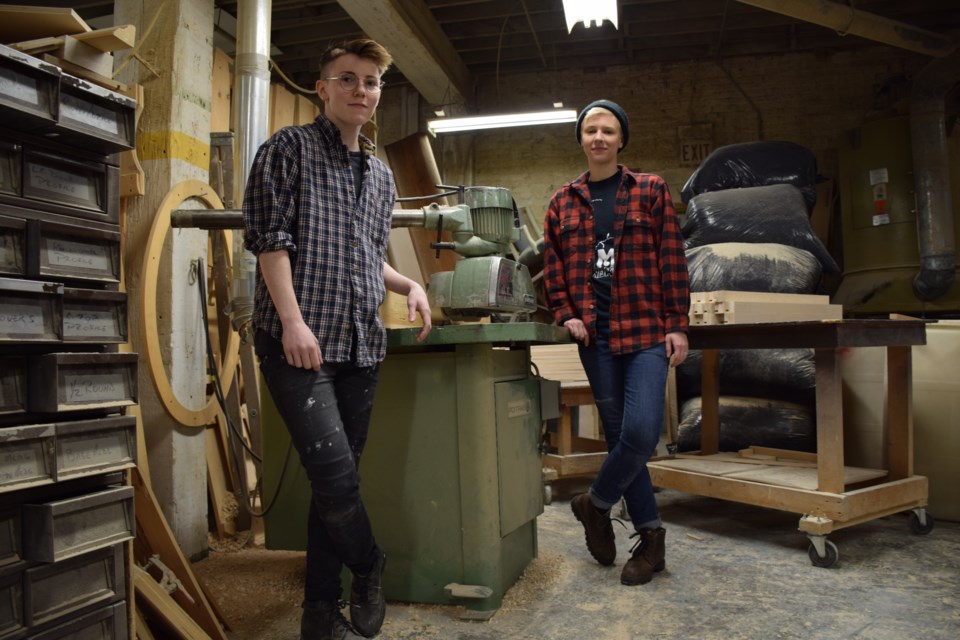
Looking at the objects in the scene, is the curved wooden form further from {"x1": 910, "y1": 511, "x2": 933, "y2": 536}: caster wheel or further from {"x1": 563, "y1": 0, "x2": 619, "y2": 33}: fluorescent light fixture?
{"x1": 910, "y1": 511, "x2": 933, "y2": 536}: caster wheel

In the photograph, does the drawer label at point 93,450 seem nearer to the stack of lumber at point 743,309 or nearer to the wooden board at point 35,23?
the wooden board at point 35,23

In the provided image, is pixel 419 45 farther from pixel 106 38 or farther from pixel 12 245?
pixel 12 245

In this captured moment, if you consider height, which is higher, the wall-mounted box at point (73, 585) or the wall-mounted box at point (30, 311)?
the wall-mounted box at point (30, 311)

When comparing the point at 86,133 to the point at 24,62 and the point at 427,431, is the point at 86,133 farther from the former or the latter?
the point at 427,431

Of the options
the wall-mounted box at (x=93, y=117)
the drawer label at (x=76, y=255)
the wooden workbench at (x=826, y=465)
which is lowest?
the wooden workbench at (x=826, y=465)

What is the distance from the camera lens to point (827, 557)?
2234mm

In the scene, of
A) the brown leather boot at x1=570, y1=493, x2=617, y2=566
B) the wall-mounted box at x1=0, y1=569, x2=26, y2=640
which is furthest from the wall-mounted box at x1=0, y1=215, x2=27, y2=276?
the brown leather boot at x1=570, y1=493, x2=617, y2=566

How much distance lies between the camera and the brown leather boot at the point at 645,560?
82.5 inches

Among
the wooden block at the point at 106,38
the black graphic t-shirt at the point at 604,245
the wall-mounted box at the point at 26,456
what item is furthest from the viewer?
the black graphic t-shirt at the point at 604,245

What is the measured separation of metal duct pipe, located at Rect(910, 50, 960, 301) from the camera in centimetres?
446

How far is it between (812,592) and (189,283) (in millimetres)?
2339

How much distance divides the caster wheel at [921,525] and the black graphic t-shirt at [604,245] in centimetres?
153

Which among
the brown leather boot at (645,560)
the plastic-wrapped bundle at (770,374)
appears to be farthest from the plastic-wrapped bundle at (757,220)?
the brown leather boot at (645,560)

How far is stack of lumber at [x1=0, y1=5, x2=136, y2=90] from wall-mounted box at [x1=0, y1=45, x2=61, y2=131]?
0.11 m
